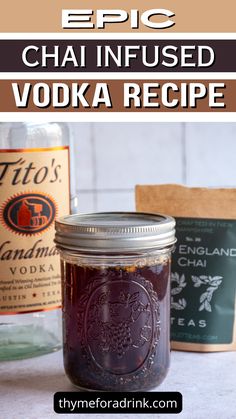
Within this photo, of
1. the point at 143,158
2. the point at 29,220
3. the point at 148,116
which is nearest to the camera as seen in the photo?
the point at 29,220

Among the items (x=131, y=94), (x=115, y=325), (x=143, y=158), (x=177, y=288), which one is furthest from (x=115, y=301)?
(x=143, y=158)

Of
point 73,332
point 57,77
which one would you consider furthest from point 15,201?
point 57,77

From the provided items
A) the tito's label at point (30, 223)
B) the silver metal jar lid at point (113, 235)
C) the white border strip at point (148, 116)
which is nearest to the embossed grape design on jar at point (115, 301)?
the silver metal jar lid at point (113, 235)

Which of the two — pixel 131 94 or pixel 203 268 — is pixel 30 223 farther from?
pixel 131 94

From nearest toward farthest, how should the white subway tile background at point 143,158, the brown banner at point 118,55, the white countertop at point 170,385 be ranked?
the white countertop at point 170,385
the brown banner at point 118,55
the white subway tile background at point 143,158

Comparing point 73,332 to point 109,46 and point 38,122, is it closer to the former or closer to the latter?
point 38,122

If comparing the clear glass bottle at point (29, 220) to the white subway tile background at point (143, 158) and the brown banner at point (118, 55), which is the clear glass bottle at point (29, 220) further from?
the white subway tile background at point (143, 158)
